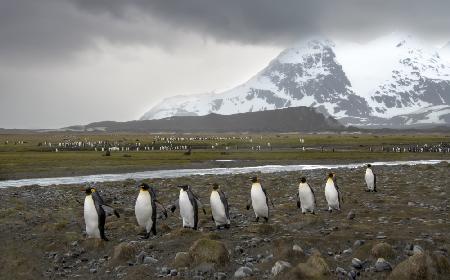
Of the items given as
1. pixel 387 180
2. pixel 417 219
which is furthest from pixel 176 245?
pixel 387 180

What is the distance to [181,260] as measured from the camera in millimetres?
8805

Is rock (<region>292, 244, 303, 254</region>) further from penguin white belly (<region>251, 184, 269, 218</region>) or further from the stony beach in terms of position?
penguin white belly (<region>251, 184, 269, 218</region>)

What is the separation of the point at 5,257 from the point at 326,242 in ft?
19.9

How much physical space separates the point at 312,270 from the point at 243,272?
110cm

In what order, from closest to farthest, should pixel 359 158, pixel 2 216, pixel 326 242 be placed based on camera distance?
1. pixel 326 242
2. pixel 2 216
3. pixel 359 158

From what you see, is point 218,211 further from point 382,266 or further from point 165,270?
point 382,266

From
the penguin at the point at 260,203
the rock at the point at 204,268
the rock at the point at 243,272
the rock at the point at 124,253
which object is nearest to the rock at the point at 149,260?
the rock at the point at 124,253

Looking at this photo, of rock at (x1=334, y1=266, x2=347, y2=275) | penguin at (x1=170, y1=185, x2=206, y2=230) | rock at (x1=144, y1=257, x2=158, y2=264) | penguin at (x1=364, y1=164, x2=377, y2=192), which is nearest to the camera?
rock at (x1=334, y1=266, x2=347, y2=275)

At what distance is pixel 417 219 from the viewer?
12.2m

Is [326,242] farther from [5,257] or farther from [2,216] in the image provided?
[2,216]

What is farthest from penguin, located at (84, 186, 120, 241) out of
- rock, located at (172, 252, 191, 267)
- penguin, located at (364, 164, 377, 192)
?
penguin, located at (364, 164, 377, 192)

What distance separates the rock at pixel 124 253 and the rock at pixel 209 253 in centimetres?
124

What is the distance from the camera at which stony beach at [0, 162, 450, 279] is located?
812 cm

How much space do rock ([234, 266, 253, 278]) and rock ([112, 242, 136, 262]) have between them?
2232mm
